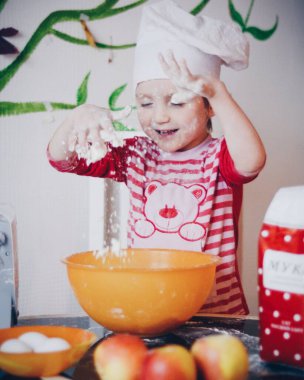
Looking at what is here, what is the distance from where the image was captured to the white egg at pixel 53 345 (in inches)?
21.2

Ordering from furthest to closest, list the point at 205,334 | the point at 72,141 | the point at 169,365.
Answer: the point at 72,141 < the point at 205,334 < the point at 169,365

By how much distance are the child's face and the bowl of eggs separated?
1.80 feet

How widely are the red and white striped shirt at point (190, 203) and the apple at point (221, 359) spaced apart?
551 millimetres

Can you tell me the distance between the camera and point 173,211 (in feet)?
3.65

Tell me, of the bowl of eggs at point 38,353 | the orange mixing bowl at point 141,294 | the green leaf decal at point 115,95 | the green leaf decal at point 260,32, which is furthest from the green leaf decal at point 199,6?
the bowl of eggs at point 38,353

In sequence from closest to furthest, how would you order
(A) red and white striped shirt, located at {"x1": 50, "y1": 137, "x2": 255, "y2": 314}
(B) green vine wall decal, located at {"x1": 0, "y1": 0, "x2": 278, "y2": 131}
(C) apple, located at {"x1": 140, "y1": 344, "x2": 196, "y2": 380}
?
(C) apple, located at {"x1": 140, "y1": 344, "x2": 196, "y2": 380} → (A) red and white striped shirt, located at {"x1": 50, "y1": 137, "x2": 255, "y2": 314} → (B) green vine wall decal, located at {"x1": 0, "y1": 0, "x2": 278, "y2": 131}

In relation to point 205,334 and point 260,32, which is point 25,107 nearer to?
point 260,32

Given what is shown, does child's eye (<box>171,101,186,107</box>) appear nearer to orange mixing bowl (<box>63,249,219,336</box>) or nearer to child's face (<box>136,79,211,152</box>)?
child's face (<box>136,79,211,152</box>)

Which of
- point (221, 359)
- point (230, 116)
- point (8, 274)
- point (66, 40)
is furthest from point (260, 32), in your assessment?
point (221, 359)

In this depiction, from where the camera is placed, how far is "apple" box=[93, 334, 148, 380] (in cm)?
48

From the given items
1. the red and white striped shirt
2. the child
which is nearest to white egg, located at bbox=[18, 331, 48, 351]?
the child

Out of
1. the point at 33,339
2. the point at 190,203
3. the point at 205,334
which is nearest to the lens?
the point at 33,339

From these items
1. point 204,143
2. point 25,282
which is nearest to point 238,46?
point 204,143

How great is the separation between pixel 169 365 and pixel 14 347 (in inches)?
7.3
